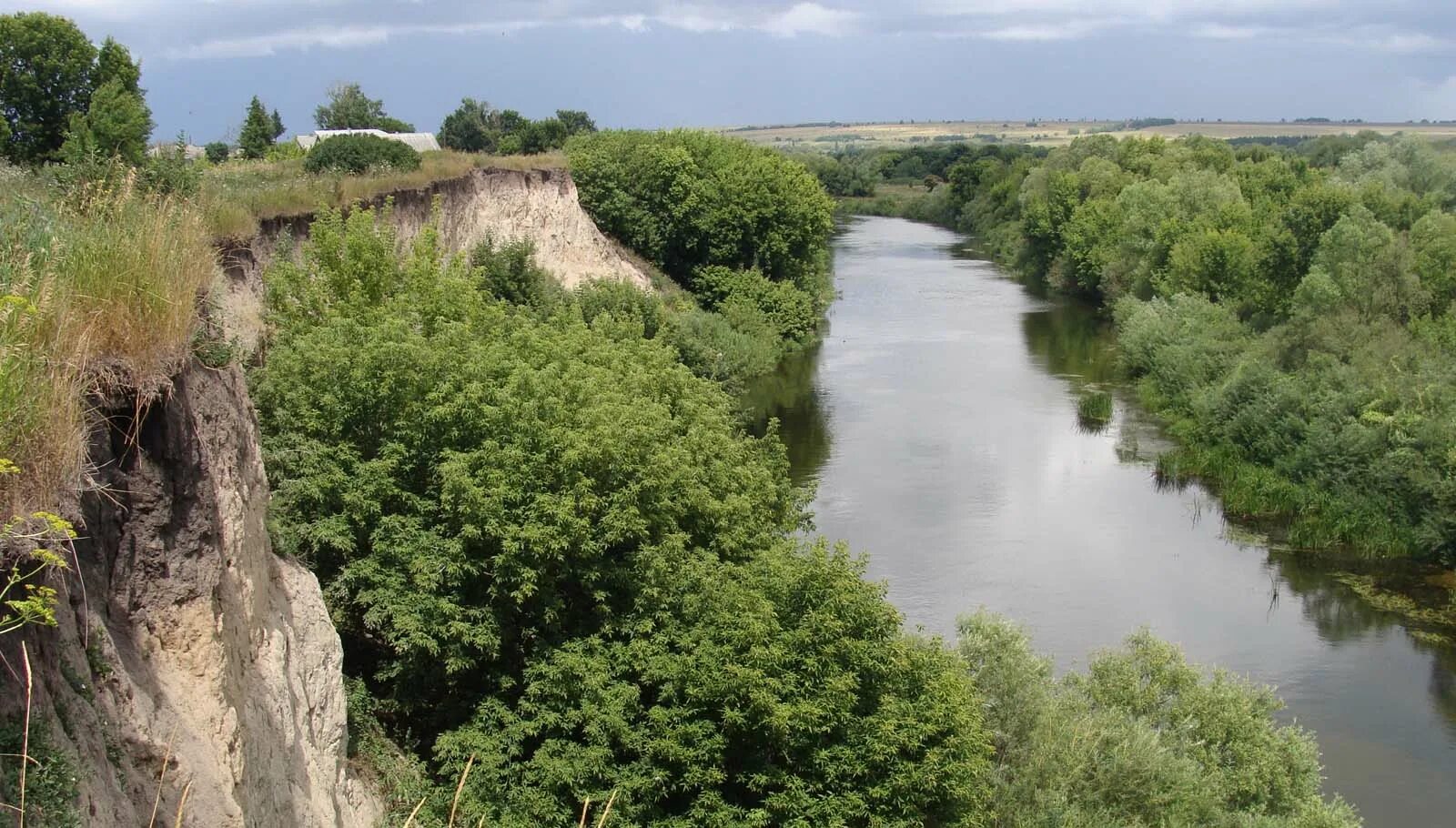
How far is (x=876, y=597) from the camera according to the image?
44.8ft

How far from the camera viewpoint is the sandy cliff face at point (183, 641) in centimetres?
642

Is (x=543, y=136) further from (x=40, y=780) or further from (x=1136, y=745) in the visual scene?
(x=40, y=780)

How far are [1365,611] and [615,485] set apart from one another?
53.2 feet

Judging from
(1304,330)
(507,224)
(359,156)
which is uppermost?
A: (359,156)

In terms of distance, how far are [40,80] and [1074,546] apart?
2144 centimetres

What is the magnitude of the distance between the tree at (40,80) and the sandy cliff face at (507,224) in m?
3.89

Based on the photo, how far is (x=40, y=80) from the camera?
21.1 metres

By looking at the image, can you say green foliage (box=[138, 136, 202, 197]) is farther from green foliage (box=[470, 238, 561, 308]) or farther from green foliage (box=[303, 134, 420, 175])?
green foliage (box=[470, 238, 561, 308])

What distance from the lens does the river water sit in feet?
63.1

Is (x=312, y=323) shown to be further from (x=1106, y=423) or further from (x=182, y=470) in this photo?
(x=1106, y=423)

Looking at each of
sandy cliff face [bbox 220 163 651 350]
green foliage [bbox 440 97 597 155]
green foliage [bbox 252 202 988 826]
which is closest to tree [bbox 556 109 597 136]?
green foliage [bbox 440 97 597 155]

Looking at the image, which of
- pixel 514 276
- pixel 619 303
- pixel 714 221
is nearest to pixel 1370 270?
pixel 619 303

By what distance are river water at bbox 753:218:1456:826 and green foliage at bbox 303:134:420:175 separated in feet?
40.2

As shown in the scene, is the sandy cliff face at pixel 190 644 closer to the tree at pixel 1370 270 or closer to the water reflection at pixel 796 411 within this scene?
the water reflection at pixel 796 411
